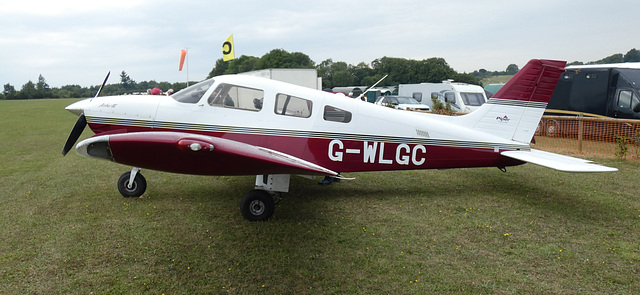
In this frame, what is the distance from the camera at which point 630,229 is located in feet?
14.7

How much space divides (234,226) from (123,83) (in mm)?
83664

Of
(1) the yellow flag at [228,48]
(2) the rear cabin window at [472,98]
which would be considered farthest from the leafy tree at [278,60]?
(2) the rear cabin window at [472,98]

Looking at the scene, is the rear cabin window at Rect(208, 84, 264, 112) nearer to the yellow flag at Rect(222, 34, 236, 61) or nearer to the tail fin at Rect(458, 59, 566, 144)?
the tail fin at Rect(458, 59, 566, 144)

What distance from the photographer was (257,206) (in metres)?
4.86

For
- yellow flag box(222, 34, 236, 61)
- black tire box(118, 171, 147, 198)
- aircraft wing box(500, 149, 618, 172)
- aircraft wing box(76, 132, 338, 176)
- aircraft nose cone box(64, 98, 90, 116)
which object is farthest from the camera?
yellow flag box(222, 34, 236, 61)

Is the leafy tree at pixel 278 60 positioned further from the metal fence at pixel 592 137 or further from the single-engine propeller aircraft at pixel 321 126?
the single-engine propeller aircraft at pixel 321 126

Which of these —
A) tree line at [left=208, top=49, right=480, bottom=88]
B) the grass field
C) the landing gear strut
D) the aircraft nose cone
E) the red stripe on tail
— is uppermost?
tree line at [left=208, top=49, right=480, bottom=88]

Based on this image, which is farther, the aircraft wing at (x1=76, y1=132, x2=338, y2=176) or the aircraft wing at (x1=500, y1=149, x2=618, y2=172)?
the aircraft wing at (x1=500, y1=149, x2=618, y2=172)

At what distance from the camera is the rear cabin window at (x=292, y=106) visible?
514cm

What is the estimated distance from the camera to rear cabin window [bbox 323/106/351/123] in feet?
17.3

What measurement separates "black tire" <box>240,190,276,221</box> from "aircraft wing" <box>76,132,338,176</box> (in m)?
1.32

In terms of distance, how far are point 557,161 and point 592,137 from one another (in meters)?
8.54

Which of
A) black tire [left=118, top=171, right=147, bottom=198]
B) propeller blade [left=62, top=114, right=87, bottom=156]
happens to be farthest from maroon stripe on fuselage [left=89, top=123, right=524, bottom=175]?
black tire [left=118, top=171, right=147, bottom=198]

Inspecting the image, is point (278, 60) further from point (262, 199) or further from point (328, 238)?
point (328, 238)
